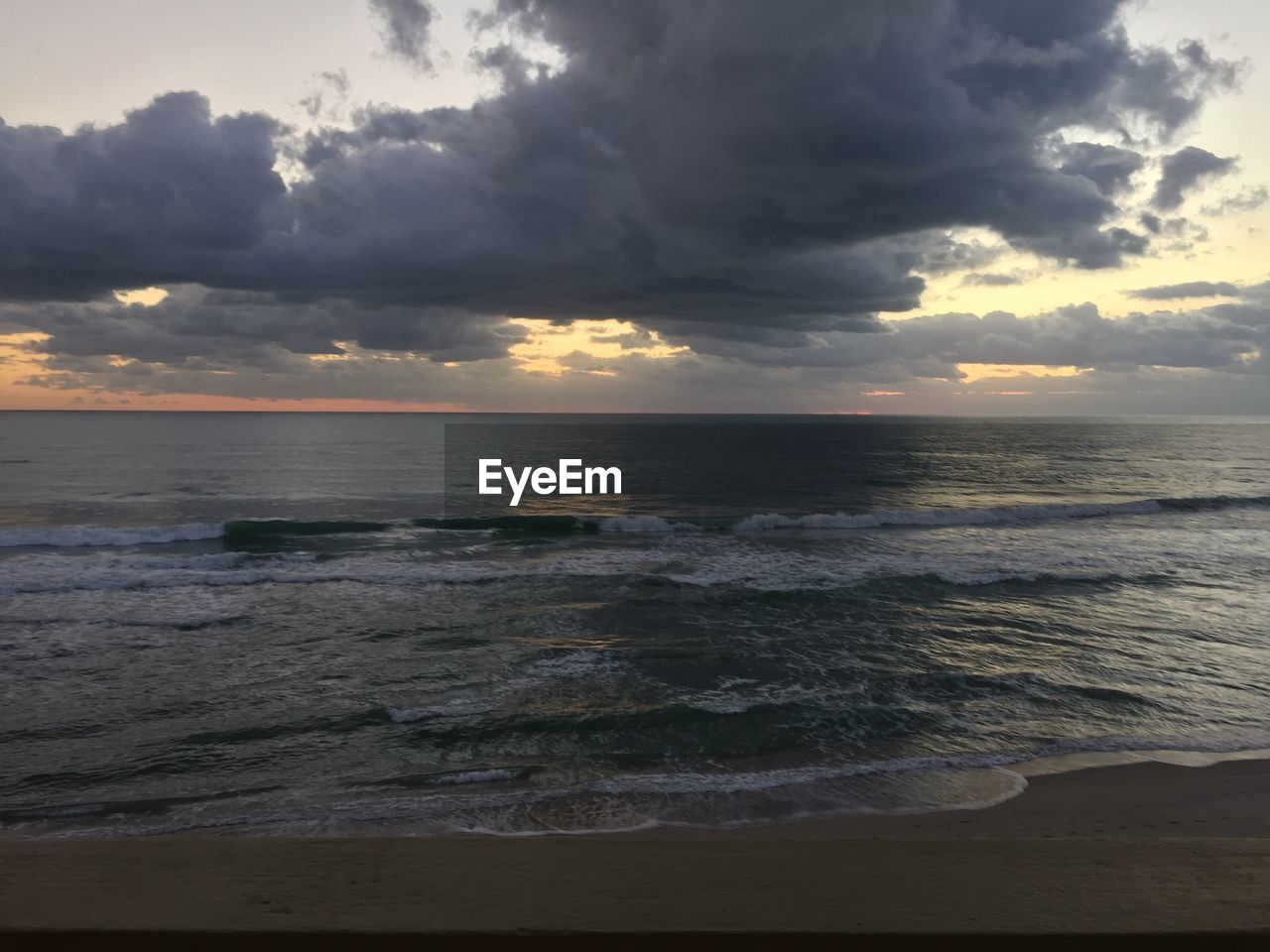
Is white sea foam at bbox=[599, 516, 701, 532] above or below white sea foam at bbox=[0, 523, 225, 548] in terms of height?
above

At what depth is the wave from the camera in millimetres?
26562

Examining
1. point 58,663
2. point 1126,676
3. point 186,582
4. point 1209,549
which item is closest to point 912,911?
point 1126,676

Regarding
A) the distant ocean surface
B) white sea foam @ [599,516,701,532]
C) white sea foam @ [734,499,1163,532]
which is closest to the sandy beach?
the distant ocean surface

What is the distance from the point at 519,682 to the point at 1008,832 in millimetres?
6323

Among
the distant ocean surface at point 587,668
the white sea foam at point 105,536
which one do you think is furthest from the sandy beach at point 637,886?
the white sea foam at point 105,536

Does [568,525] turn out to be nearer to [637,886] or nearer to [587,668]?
[587,668]

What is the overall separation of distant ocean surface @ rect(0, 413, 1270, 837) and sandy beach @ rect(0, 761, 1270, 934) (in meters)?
4.64

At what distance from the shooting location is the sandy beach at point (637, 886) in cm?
187

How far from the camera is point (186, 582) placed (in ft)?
62.5

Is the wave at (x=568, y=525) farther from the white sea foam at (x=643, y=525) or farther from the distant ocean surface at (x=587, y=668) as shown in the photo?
the distant ocean surface at (x=587, y=668)

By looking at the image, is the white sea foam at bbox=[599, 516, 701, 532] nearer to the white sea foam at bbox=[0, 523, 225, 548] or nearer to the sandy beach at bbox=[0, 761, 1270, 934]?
the white sea foam at bbox=[0, 523, 225, 548]

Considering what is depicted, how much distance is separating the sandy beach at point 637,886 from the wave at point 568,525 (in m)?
26.7

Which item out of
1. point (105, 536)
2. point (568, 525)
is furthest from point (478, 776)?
point (105, 536)

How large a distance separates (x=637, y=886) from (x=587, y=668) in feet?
32.1
